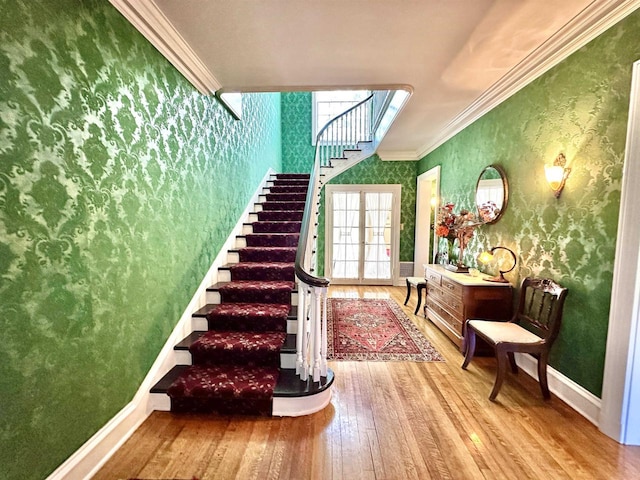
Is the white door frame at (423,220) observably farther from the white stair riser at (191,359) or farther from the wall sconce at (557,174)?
the white stair riser at (191,359)

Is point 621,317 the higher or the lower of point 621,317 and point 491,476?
the higher

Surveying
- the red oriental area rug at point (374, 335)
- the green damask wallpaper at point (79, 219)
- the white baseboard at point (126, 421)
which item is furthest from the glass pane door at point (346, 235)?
the green damask wallpaper at point (79, 219)

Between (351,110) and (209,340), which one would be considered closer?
(209,340)

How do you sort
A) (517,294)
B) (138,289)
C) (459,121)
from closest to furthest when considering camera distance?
(138,289) → (517,294) → (459,121)

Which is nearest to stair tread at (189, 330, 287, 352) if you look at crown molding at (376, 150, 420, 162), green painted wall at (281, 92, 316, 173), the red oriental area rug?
the red oriental area rug

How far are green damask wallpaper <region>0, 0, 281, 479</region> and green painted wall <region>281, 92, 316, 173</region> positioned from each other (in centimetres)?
431

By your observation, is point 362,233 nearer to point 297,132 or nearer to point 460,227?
point 460,227

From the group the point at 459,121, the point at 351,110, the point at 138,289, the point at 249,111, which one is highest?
the point at 351,110

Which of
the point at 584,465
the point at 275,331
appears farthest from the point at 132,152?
the point at 584,465

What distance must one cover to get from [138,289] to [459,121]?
4.05 m

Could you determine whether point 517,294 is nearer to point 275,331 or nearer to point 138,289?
point 275,331

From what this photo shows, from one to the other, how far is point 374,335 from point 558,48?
3053 millimetres

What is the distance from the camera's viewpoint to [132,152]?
1849 millimetres

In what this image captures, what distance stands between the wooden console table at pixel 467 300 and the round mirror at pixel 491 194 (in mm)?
689
